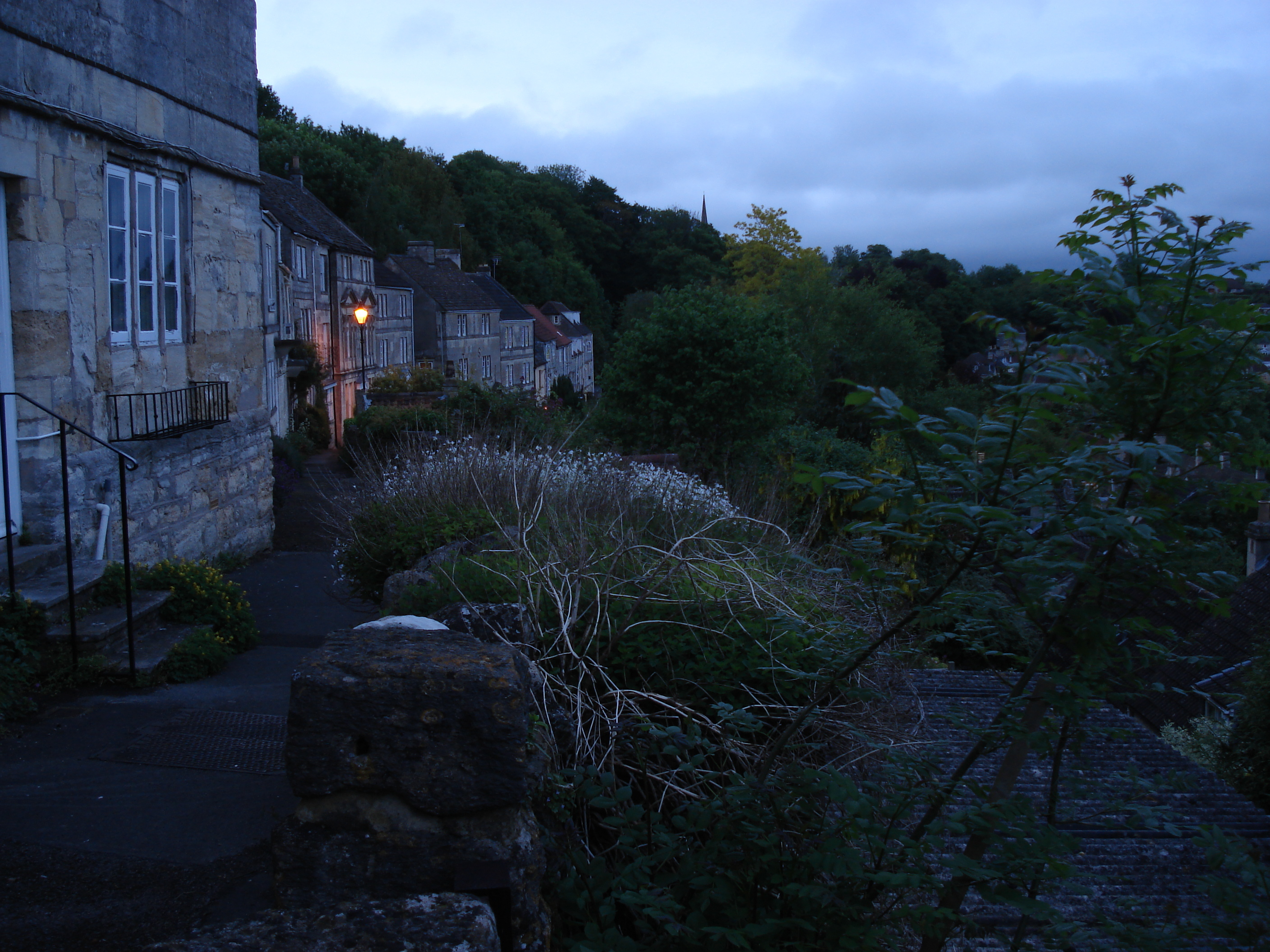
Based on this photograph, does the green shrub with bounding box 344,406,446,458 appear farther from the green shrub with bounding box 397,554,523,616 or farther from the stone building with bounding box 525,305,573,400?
the stone building with bounding box 525,305,573,400

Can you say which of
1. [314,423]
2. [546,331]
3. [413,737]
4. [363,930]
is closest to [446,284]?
[546,331]

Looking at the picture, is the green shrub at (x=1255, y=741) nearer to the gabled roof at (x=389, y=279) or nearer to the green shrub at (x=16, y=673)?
the green shrub at (x=16, y=673)

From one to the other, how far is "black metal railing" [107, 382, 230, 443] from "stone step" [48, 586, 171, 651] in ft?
5.08

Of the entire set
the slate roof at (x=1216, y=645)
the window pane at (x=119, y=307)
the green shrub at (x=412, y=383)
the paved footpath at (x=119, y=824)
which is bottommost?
the slate roof at (x=1216, y=645)

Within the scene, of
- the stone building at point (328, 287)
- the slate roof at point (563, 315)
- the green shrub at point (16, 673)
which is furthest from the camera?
the slate roof at point (563, 315)

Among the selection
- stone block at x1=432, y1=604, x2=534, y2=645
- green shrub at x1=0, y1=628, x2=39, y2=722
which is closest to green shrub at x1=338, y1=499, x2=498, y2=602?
green shrub at x1=0, y1=628, x2=39, y2=722

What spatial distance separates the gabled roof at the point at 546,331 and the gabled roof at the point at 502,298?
3533mm

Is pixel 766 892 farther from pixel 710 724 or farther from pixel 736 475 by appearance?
pixel 736 475

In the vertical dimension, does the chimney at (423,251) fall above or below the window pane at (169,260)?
above

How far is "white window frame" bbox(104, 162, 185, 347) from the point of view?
23.7ft

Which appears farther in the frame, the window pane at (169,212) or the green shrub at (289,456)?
the green shrub at (289,456)

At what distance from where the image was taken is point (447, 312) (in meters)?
39.3

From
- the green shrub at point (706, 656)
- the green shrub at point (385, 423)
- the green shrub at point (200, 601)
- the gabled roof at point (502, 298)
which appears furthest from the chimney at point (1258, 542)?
the gabled roof at point (502, 298)

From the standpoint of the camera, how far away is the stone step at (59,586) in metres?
5.52
